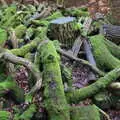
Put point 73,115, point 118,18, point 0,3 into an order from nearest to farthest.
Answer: point 73,115 → point 118,18 → point 0,3

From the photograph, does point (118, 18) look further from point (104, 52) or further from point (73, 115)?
point (73, 115)

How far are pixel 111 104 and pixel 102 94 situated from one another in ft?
0.74

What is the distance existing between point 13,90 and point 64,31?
1934mm

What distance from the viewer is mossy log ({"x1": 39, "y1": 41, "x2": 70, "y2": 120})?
4.39 meters

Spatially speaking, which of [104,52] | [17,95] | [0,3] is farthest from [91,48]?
[0,3]

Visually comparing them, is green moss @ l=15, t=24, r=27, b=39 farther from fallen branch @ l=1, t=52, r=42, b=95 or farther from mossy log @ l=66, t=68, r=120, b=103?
mossy log @ l=66, t=68, r=120, b=103

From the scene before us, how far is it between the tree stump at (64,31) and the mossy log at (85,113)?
2.25 m

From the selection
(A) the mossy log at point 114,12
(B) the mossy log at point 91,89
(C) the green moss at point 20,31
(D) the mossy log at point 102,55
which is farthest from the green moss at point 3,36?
(A) the mossy log at point 114,12

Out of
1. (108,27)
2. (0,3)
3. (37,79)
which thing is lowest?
(0,3)

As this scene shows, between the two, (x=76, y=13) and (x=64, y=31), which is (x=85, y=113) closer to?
(x=64, y=31)

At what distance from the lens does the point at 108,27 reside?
288 inches

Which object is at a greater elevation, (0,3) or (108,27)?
(108,27)

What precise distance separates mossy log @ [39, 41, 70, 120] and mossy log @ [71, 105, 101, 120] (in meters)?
0.14

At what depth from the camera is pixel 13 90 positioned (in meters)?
5.00
